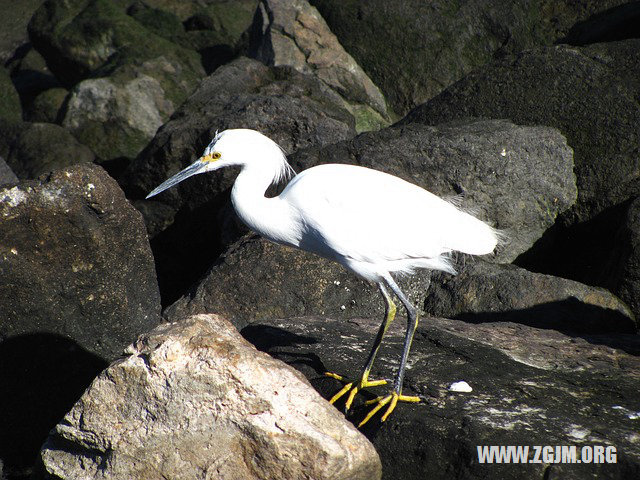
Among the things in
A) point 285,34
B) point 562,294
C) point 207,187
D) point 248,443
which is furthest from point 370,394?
point 285,34

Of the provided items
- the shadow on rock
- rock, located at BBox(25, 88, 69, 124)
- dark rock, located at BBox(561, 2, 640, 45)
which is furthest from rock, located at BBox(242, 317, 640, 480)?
rock, located at BBox(25, 88, 69, 124)

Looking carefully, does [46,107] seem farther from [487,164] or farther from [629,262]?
[629,262]

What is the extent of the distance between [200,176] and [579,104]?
12.4ft

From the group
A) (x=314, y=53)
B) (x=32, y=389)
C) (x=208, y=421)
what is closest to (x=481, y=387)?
(x=208, y=421)

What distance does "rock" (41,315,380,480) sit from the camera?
127 inches

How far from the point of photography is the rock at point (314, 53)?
10.4 metres

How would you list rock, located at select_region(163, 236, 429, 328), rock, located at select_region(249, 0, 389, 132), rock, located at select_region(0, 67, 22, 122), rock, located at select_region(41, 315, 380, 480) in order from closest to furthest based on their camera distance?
1. rock, located at select_region(41, 315, 380, 480)
2. rock, located at select_region(163, 236, 429, 328)
3. rock, located at select_region(249, 0, 389, 132)
4. rock, located at select_region(0, 67, 22, 122)

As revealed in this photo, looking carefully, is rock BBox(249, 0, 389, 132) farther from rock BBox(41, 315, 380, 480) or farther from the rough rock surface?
rock BBox(41, 315, 380, 480)

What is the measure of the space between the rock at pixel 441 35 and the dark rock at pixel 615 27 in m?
0.75

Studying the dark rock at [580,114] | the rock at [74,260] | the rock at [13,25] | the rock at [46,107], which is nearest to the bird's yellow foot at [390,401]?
the rock at [74,260]

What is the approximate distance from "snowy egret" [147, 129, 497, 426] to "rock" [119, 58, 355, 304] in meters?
2.38

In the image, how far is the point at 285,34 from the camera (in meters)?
10.9

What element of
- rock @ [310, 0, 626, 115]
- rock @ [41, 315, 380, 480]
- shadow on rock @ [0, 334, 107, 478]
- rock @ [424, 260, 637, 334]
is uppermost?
rock @ [310, 0, 626, 115]

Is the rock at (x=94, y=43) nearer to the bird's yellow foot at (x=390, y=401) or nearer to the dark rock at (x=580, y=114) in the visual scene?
the dark rock at (x=580, y=114)
